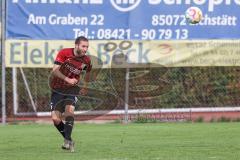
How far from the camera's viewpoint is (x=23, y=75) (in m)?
19.0

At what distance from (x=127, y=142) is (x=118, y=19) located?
20.4 ft

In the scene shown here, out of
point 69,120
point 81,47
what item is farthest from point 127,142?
point 81,47

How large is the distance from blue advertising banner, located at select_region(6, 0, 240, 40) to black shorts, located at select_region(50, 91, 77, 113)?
21.4 feet

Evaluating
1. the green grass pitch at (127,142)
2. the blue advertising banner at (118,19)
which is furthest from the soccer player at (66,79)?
the blue advertising banner at (118,19)

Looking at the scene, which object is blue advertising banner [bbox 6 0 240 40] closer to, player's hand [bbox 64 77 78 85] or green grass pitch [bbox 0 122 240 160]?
green grass pitch [bbox 0 122 240 160]

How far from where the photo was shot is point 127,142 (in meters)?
12.4

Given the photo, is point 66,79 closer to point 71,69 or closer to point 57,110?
point 71,69

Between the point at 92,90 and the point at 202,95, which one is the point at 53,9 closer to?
the point at 92,90

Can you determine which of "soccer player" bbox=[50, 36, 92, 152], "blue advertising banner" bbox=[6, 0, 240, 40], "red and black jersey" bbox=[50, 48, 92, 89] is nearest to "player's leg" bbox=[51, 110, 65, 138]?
"soccer player" bbox=[50, 36, 92, 152]

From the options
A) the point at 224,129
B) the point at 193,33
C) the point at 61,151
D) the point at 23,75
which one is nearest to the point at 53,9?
the point at 23,75

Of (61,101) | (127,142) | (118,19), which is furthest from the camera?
(118,19)

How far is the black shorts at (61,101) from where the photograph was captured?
37.0 feet

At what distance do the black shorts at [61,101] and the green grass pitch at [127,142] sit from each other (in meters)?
0.65

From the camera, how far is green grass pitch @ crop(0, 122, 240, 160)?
9.90 metres
